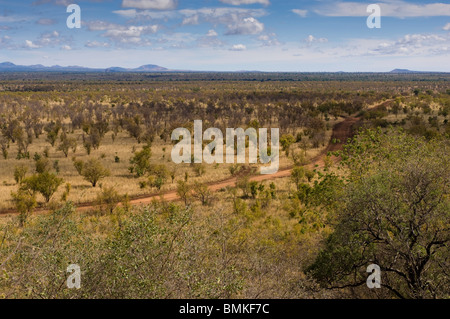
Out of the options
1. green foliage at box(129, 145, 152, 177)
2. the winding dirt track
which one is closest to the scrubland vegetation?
the winding dirt track

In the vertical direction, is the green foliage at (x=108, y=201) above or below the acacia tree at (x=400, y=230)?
below

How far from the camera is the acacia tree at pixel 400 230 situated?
36.4ft

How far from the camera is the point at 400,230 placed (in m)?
11.5

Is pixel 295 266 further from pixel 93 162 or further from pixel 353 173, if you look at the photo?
pixel 93 162

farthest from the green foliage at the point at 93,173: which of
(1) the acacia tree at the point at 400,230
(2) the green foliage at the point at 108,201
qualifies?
(1) the acacia tree at the point at 400,230

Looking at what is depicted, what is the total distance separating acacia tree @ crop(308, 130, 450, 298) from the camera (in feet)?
36.4

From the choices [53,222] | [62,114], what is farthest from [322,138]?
[62,114]

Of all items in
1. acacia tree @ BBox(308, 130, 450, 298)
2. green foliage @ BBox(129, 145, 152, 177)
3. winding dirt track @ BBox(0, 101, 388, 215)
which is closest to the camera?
acacia tree @ BBox(308, 130, 450, 298)

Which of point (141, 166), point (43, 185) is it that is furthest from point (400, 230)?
point (141, 166)

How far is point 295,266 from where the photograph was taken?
1509 cm

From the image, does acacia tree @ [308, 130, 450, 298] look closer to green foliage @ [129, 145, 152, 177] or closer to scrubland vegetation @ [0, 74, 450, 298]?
scrubland vegetation @ [0, 74, 450, 298]

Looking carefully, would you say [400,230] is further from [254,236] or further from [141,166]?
[141,166]

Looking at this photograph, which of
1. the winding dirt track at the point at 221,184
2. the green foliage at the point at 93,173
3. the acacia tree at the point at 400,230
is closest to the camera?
the acacia tree at the point at 400,230

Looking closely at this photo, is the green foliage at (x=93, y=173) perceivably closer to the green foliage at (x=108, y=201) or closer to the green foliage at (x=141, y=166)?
the green foliage at (x=141, y=166)
